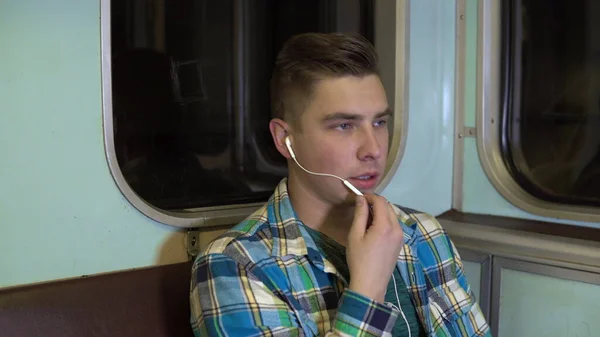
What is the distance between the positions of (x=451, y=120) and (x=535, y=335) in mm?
717

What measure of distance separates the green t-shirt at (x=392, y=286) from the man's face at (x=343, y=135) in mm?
103

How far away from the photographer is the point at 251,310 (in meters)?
1.23

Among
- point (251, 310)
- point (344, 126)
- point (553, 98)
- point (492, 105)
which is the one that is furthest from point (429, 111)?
point (251, 310)

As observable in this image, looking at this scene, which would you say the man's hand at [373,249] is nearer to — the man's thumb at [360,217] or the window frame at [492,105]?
the man's thumb at [360,217]

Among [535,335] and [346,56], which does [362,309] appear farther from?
[535,335]

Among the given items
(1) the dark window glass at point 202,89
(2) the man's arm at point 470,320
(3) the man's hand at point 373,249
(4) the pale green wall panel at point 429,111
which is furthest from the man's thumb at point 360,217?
(4) the pale green wall panel at point 429,111

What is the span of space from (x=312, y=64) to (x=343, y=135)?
0.17 m

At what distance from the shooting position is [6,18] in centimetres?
126

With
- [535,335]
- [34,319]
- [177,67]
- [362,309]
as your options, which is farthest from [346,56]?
[535,335]

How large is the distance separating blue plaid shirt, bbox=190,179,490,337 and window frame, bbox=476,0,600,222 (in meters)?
0.64

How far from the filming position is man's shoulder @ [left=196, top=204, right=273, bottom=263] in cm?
129

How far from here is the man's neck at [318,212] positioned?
1424mm

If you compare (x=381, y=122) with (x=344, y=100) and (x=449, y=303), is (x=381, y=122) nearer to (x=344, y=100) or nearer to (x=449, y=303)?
(x=344, y=100)

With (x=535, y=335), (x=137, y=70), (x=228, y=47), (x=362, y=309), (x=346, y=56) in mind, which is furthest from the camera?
(x=228, y=47)
